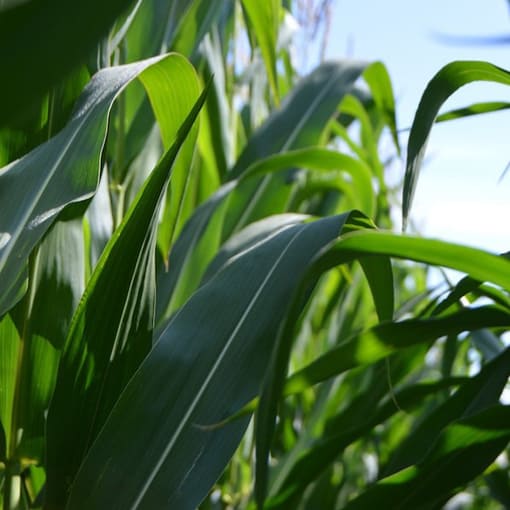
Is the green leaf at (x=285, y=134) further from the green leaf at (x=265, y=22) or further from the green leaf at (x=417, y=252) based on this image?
the green leaf at (x=417, y=252)

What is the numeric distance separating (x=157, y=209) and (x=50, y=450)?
0.44ft

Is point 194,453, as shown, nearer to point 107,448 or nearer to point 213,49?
point 107,448

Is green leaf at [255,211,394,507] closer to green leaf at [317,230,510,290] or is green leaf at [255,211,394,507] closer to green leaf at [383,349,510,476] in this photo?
→ green leaf at [317,230,510,290]

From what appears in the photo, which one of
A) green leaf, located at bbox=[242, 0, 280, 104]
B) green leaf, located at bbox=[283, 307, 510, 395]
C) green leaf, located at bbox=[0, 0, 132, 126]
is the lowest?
green leaf, located at bbox=[283, 307, 510, 395]

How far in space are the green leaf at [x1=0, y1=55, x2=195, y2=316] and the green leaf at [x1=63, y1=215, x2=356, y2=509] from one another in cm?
8

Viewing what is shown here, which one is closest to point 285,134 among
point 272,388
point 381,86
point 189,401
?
point 381,86

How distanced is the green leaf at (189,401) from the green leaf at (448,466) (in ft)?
0.29

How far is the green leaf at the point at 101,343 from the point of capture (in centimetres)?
44

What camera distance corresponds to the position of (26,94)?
173 mm

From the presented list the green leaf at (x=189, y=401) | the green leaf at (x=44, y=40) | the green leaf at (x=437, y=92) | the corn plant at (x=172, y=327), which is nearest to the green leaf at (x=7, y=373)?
the corn plant at (x=172, y=327)

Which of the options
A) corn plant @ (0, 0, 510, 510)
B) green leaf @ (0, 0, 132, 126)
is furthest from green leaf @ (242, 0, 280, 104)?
green leaf @ (0, 0, 132, 126)

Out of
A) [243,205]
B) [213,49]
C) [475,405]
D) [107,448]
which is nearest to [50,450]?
[107,448]

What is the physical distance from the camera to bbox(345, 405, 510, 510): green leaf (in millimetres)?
417

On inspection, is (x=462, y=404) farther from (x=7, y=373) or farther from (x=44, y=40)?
(x=44, y=40)
